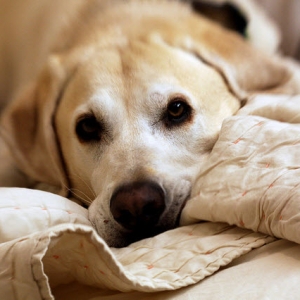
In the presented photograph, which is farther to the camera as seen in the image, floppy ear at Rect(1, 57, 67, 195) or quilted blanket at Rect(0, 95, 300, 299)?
floppy ear at Rect(1, 57, 67, 195)

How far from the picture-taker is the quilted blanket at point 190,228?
856 millimetres

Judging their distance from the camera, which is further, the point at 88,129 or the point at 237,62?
the point at 237,62

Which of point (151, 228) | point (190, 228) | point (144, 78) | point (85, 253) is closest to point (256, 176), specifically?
point (190, 228)

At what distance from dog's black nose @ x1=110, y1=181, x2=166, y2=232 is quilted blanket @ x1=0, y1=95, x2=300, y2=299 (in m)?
0.08

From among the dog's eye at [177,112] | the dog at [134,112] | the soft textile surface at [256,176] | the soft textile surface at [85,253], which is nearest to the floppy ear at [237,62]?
the dog at [134,112]

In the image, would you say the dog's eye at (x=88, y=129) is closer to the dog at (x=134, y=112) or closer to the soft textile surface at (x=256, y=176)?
the dog at (x=134, y=112)

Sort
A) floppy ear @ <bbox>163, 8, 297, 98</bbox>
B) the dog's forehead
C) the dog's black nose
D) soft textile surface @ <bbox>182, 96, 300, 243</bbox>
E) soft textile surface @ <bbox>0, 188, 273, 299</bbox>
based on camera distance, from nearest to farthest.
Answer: soft textile surface @ <bbox>0, 188, 273, 299</bbox>
soft textile surface @ <bbox>182, 96, 300, 243</bbox>
the dog's black nose
the dog's forehead
floppy ear @ <bbox>163, 8, 297, 98</bbox>

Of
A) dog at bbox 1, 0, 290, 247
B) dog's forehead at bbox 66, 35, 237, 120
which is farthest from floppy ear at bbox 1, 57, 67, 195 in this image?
dog's forehead at bbox 66, 35, 237, 120

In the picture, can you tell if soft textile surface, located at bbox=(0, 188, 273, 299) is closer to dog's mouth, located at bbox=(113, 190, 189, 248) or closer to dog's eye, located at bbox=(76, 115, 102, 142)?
dog's mouth, located at bbox=(113, 190, 189, 248)

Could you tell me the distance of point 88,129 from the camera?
1.56m

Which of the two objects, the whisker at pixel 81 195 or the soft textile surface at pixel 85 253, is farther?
the whisker at pixel 81 195

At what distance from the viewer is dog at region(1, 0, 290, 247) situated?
1.27 meters

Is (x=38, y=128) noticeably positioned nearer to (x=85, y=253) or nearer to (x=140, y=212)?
(x=140, y=212)

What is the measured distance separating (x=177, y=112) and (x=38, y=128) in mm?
605
